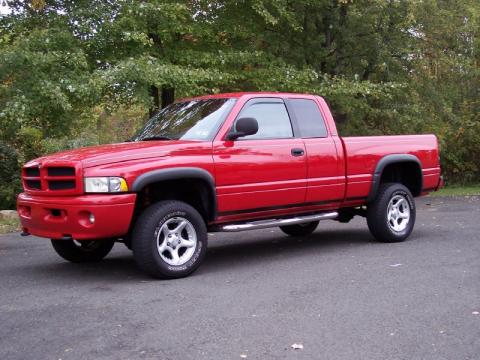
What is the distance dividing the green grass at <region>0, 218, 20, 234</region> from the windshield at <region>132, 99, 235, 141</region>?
4.47 meters

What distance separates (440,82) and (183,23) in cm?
938

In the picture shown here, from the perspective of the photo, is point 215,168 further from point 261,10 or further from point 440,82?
point 440,82

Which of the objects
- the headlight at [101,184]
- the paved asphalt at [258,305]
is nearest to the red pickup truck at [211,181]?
the headlight at [101,184]

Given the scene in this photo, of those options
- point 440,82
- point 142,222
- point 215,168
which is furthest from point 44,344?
point 440,82

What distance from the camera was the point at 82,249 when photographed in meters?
7.45

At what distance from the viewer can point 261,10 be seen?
14.2 metres

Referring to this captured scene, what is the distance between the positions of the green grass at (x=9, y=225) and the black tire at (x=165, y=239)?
544 cm

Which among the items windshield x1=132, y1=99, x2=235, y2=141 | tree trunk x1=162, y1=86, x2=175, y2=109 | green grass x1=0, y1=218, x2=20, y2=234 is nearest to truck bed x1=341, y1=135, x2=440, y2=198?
windshield x1=132, y1=99, x2=235, y2=141

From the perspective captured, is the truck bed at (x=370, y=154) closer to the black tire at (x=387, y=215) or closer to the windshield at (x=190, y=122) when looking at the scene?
the black tire at (x=387, y=215)

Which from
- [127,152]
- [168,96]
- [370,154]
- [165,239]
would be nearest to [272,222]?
[165,239]

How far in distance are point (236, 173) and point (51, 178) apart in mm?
1930

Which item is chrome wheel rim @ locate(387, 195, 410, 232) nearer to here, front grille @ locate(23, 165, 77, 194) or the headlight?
the headlight

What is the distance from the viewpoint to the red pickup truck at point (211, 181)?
19.9 feet

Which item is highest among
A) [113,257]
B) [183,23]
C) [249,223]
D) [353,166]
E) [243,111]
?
[183,23]
